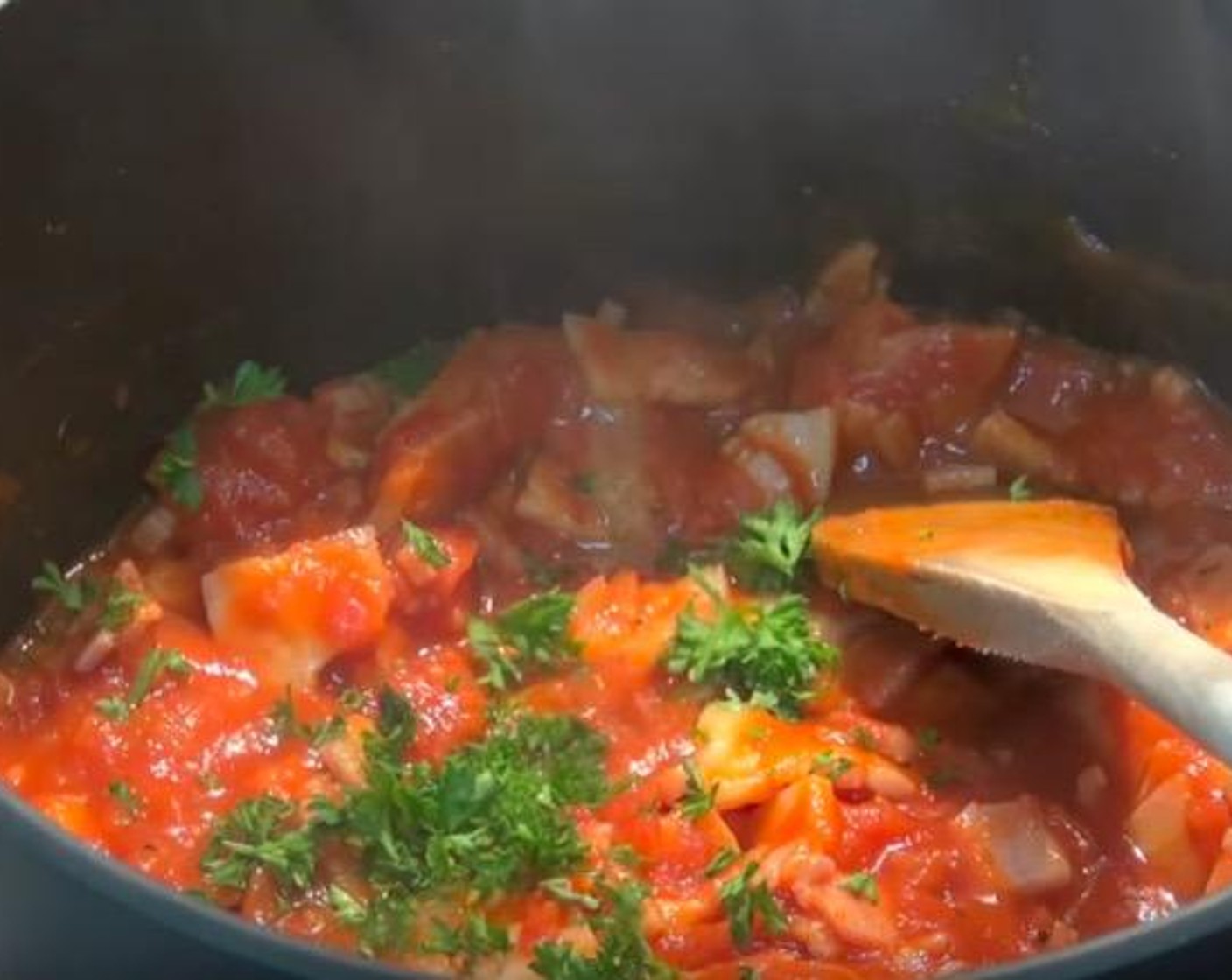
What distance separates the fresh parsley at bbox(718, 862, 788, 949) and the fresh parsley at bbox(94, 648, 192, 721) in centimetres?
87

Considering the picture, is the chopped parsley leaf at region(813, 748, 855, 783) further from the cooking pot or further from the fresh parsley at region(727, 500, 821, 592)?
the cooking pot

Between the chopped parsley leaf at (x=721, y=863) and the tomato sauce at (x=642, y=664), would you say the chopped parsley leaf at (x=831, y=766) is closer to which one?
the tomato sauce at (x=642, y=664)

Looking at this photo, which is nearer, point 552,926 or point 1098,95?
point 552,926

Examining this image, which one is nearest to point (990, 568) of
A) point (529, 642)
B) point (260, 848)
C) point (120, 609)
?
point (529, 642)

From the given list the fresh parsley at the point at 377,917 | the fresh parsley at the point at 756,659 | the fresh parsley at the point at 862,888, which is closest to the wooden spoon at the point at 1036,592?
the fresh parsley at the point at 756,659

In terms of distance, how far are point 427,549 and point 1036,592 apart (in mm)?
899

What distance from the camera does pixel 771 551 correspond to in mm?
3041

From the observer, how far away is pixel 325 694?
116 inches

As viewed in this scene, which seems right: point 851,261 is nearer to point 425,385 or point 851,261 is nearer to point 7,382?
point 425,385

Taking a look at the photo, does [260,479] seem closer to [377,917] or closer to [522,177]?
[522,177]

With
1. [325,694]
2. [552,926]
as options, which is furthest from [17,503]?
[552,926]

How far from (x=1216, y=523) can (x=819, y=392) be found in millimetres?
633

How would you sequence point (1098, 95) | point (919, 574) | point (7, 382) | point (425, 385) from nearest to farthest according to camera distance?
1. point (919, 574)
2. point (7, 382)
3. point (1098, 95)
4. point (425, 385)

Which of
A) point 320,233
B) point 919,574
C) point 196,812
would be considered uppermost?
point 320,233
